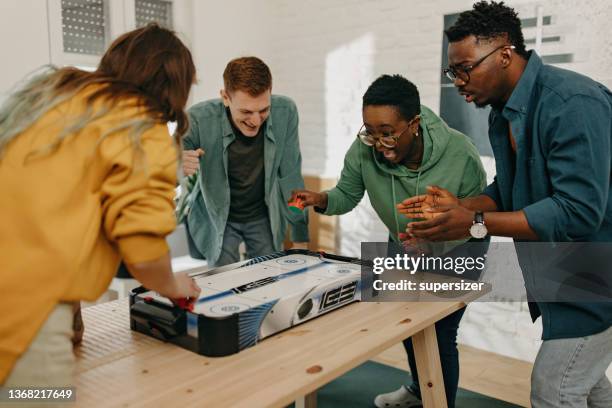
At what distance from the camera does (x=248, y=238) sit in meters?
2.44

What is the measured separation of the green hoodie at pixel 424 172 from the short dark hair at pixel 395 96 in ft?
0.38

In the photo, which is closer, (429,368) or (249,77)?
(429,368)

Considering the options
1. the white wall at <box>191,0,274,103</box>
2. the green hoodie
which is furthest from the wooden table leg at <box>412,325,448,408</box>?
the white wall at <box>191,0,274,103</box>

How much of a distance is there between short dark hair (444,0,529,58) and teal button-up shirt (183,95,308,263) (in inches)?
39.4

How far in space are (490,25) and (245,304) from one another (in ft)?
3.08

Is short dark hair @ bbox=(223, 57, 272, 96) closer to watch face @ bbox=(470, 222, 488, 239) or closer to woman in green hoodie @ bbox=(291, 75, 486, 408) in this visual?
woman in green hoodie @ bbox=(291, 75, 486, 408)

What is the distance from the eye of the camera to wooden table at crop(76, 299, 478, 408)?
0.98m

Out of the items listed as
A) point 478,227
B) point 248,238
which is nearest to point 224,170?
point 248,238

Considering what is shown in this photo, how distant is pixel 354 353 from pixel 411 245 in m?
0.65

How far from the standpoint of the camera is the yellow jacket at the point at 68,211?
799 millimetres

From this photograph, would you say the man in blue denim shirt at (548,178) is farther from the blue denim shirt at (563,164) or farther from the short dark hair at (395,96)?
the short dark hair at (395,96)

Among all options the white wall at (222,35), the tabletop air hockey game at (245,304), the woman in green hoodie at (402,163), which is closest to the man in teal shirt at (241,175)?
the woman in green hoodie at (402,163)

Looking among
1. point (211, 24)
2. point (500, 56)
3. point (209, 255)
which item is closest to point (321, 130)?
point (211, 24)

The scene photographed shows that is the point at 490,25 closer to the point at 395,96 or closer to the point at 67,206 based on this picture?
the point at 395,96
